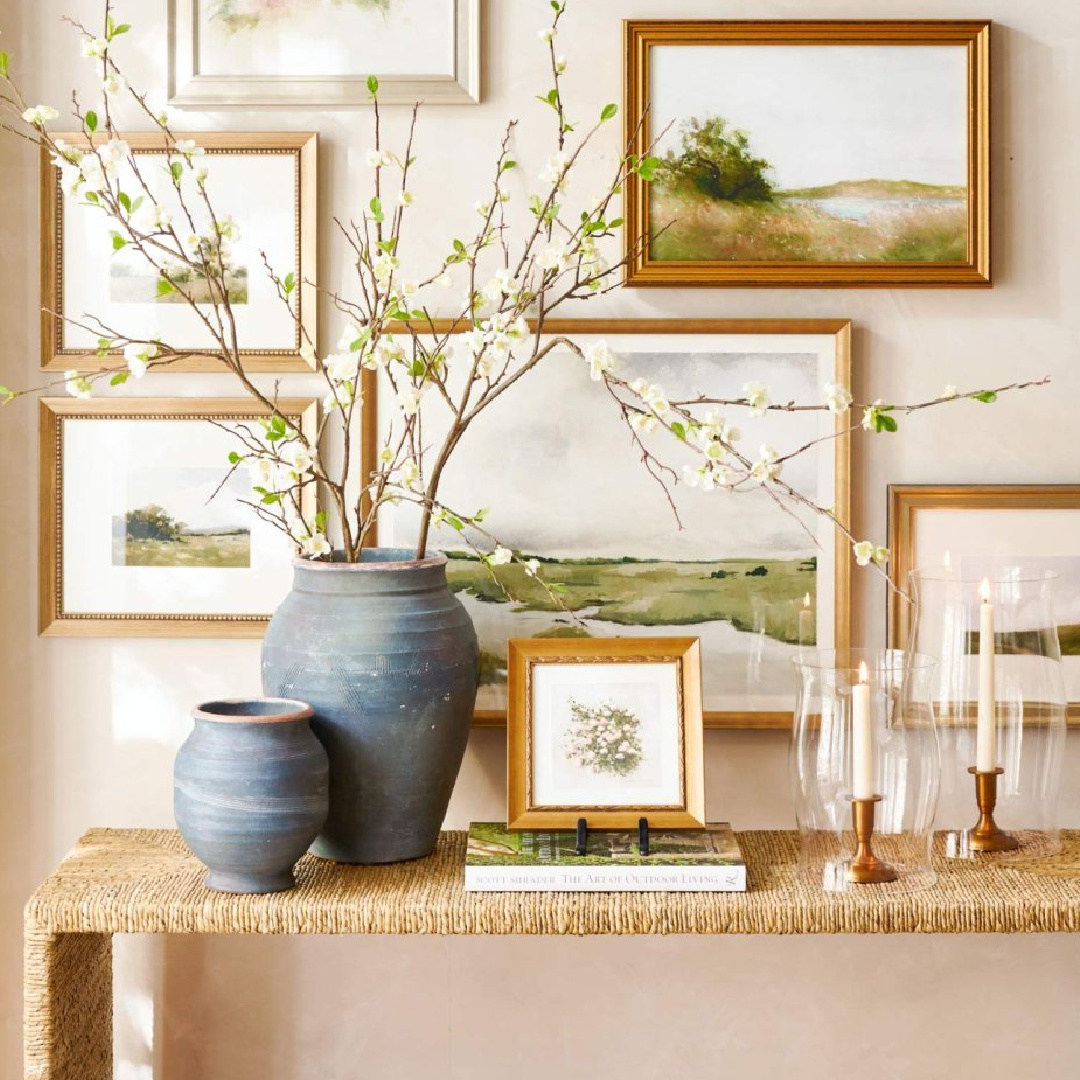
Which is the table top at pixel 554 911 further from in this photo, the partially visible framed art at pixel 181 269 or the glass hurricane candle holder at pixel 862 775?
the partially visible framed art at pixel 181 269

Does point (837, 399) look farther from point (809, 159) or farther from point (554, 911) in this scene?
point (554, 911)

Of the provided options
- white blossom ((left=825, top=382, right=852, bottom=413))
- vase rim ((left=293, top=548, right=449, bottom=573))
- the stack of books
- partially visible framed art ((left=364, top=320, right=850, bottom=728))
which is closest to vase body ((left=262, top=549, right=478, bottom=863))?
vase rim ((left=293, top=548, right=449, bottom=573))

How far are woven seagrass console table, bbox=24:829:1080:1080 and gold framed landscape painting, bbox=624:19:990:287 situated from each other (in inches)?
30.0

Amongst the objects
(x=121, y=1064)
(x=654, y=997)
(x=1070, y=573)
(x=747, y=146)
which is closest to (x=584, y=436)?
(x=747, y=146)

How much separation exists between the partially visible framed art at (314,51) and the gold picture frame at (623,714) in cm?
73

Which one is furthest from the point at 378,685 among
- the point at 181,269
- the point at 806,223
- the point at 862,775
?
the point at 806,223

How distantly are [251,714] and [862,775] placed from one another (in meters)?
0.67

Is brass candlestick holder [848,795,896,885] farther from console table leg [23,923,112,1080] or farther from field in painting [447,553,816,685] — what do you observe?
console table leg [23,923,112,1080]

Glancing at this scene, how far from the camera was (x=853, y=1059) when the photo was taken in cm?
161

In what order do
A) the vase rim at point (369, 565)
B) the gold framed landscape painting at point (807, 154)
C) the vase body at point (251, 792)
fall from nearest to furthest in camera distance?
the vase body at point (251, 792)
the vase rim at point (369, 565)
the gold framed landscape painting at point (807, 154)

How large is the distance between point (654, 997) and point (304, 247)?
1.10 meters

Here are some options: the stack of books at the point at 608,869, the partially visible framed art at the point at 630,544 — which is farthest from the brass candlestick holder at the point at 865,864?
the partially visible framed art at the point at 630,544

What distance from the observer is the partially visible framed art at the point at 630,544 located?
1.57 m

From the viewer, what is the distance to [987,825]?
4.58 ft
